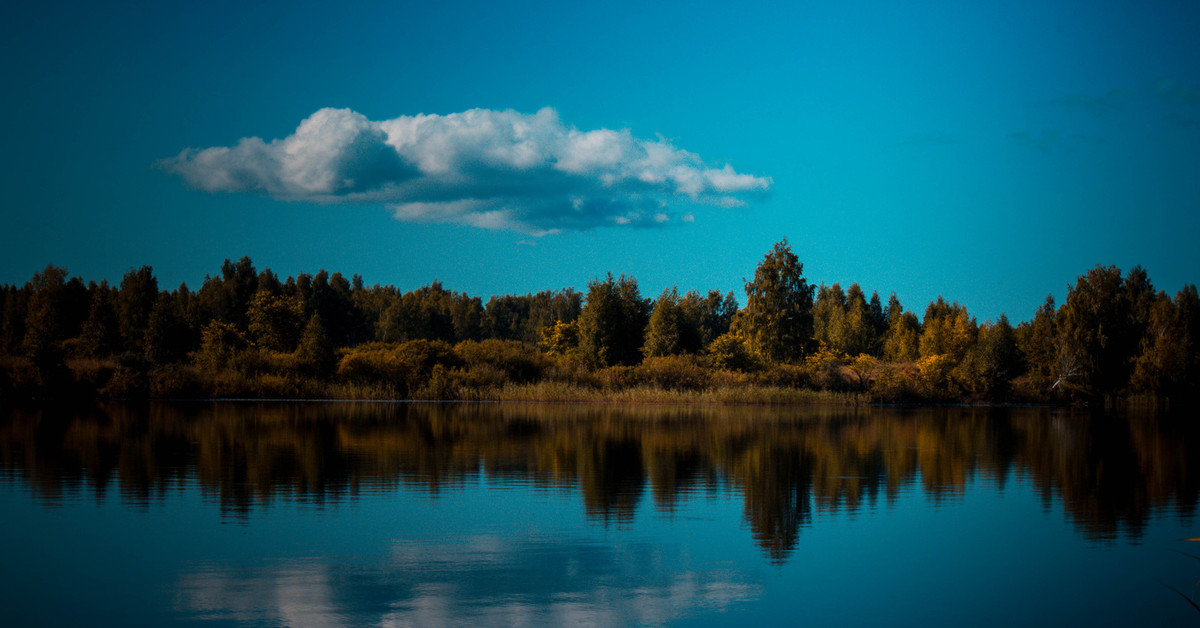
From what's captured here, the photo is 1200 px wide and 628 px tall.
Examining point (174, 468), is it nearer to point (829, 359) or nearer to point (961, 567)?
point (961, 567)

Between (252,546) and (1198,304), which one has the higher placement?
(1198,304)

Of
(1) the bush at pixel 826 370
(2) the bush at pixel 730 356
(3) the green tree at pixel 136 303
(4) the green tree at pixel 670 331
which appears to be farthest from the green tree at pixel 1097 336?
(3) the green tree at pixel 136 303

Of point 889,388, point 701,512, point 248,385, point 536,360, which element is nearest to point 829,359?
point 889,388

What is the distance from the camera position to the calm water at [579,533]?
24.1ft

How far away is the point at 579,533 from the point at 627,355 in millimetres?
47377

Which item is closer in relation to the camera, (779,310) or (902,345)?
(779,310)

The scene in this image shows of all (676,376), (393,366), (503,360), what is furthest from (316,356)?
(676,376)

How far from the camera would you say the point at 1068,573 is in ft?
29.3

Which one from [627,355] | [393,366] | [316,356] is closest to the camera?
[316,356]

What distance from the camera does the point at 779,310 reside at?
56.3m

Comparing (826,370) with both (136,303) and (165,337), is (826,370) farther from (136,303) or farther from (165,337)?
(136,303)

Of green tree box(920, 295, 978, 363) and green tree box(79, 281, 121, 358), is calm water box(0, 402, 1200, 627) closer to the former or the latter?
green tree box(79, 281, 121, 358)

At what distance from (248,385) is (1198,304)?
62382 mm

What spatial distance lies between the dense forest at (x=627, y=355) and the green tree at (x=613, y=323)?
0.33 feet
